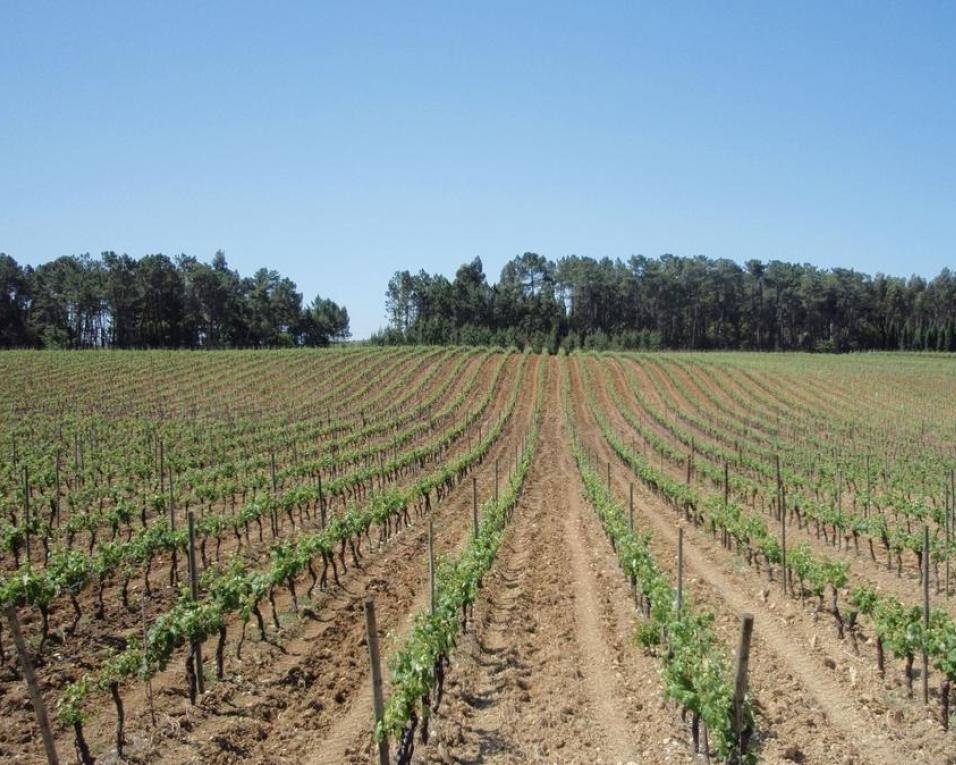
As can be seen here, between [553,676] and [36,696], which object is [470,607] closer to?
[553,676]

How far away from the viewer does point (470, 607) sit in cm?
1216

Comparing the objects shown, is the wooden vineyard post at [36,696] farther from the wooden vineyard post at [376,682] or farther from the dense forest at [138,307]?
the dense forest at [138,307]

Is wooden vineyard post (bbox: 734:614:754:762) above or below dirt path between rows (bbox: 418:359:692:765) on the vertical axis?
above

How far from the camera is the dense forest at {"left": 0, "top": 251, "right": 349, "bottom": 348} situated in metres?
83.7

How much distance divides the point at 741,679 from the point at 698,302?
102m

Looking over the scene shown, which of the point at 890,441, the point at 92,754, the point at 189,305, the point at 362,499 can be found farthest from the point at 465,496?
the point at 189,305

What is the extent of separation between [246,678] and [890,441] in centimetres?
3439

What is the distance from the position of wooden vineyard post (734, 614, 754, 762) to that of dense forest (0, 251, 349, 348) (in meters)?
87.5

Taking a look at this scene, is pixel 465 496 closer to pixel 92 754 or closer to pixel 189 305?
pixel 92 754

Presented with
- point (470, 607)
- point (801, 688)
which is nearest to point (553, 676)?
point (470, 607)

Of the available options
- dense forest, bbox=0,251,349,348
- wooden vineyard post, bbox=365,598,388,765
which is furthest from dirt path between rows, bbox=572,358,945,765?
dense forest, bbox=0,251,349,348

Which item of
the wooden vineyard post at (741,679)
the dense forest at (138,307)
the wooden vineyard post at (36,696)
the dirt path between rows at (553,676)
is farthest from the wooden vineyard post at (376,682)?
the dense forest at (138,307)

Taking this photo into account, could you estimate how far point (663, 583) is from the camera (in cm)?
1107

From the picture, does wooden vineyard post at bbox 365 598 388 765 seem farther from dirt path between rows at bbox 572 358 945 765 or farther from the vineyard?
dirt path between rows at bbox 572 358 945 765
